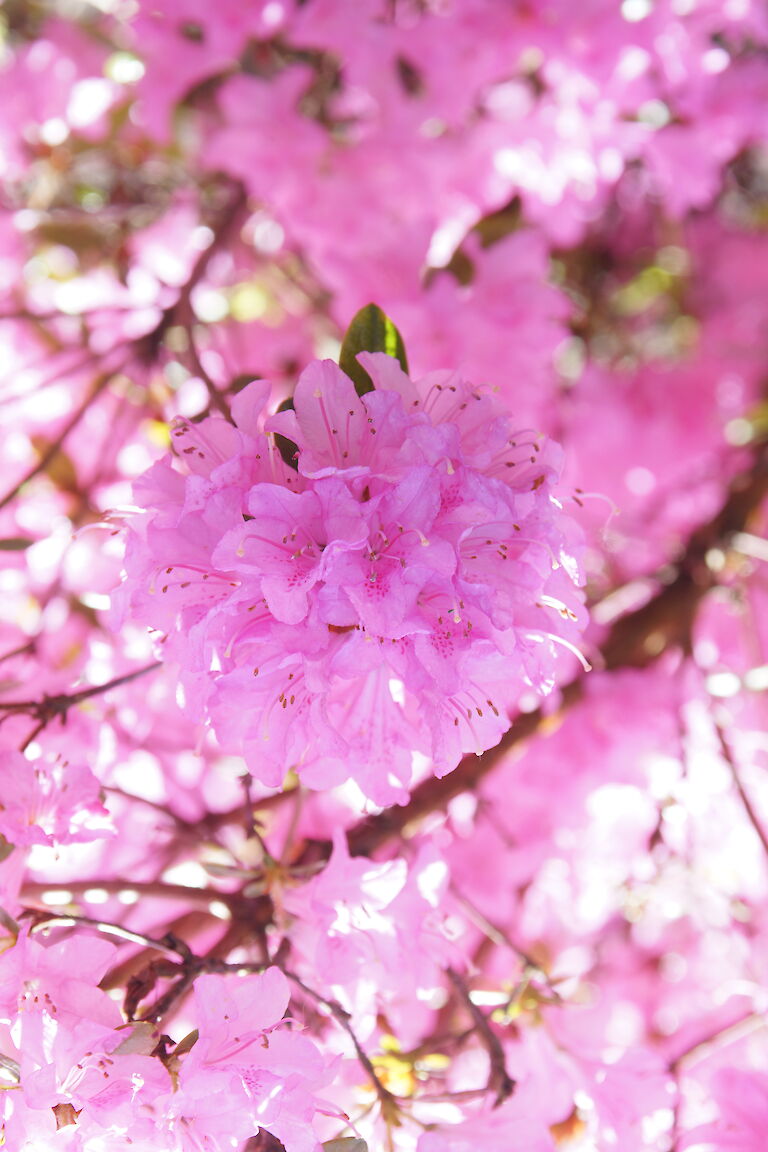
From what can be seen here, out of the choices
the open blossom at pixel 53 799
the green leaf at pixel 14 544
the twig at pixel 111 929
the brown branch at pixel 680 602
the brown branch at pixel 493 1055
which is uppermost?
the green leaf at pixel 14 544

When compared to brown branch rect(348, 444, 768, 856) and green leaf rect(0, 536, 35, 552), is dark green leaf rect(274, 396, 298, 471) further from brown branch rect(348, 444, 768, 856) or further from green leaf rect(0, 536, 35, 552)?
brown branch rect(348, 444, 768, 856)

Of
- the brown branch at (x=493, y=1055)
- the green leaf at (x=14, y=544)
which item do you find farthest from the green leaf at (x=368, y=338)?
the brown branch at (x=493, y=1055)

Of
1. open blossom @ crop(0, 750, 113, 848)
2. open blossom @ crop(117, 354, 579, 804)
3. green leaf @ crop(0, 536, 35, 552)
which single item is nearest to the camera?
open blossom @ crop(117, 354, 579, 804)

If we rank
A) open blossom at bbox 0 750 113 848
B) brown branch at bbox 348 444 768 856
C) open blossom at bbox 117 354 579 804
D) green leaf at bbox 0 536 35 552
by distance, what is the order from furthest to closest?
brown branch at bbox 348 444 768 856 → green leaf at bbox 0 536 35 552 → open blossom at bbox 0 750 113 848 → open blossom at bbox 117 354 579 804

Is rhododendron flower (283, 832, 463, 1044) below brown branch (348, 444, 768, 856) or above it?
above

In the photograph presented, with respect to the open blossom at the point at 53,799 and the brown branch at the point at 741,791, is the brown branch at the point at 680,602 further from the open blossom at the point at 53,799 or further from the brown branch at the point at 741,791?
the open blossom at the point at 53,799

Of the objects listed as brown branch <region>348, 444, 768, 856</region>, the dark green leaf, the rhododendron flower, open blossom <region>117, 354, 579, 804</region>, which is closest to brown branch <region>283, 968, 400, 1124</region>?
the rhododendron flower

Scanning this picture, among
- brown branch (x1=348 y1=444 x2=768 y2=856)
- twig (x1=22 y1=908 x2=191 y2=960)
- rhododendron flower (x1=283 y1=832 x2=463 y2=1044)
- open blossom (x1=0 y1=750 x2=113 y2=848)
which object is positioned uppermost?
open blossom (x1=0 y1=750 x2=113 y2=848)

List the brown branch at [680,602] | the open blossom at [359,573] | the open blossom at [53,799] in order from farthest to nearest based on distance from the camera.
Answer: the brown branch at [680,602]
the open blossom at [53,799]
the open blossom at [359,573]

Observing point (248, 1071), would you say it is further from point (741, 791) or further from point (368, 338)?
point (741, 791)

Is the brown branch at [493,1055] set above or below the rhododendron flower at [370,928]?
below
